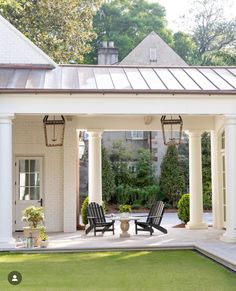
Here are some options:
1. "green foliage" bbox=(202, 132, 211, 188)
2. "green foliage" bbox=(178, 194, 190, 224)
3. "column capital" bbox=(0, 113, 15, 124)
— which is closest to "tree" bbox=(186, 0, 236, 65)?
"green foliage" bbox=(202, 132, 211, 188)

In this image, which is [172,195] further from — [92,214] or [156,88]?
[156,88]

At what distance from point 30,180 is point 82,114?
4502 millimetres

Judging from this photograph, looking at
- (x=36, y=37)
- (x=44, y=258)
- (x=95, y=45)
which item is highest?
(x=95, y=45)

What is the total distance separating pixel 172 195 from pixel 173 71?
1635 centimetres

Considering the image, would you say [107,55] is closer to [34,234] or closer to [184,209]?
[184,209]

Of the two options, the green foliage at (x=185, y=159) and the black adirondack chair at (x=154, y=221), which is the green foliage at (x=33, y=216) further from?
the green foliage at (x=185, y=159)

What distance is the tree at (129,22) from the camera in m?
48.0

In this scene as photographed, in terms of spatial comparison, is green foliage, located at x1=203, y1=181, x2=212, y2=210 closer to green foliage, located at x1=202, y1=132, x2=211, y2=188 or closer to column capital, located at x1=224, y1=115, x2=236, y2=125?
green foliage, located at x1=202, y1=132, x2=211, y2=188

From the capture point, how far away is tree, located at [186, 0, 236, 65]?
162 feet

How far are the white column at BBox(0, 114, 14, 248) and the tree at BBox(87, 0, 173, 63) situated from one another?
3430 centimetres

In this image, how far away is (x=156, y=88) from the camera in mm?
14406

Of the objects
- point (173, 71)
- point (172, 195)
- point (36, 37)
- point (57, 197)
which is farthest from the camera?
point (172, 195)

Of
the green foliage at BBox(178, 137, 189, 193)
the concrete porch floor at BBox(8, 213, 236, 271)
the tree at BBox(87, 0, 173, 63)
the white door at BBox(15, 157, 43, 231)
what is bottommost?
the concrete porch floor at BBox(8, 213, 236, 271)

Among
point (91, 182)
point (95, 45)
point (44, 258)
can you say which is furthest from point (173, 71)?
point (95, 45)
